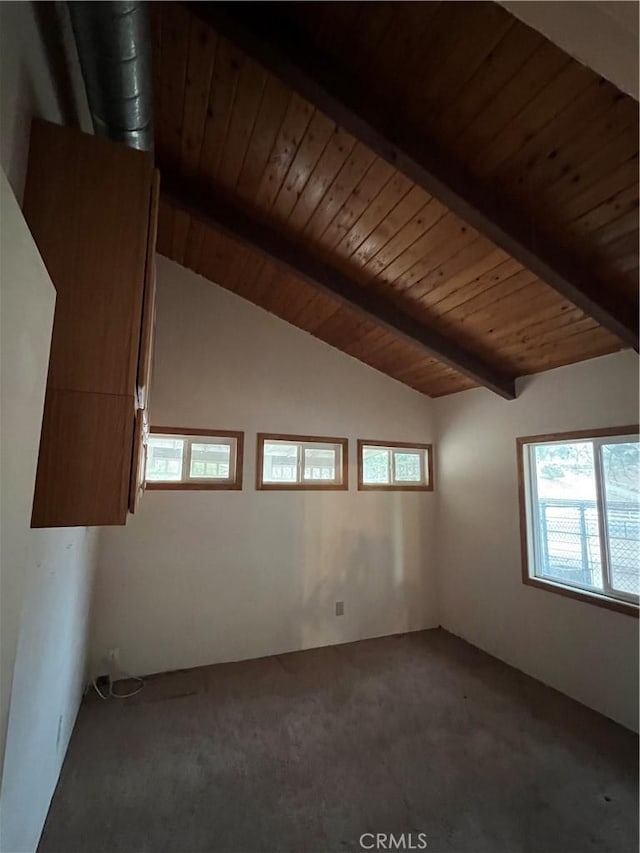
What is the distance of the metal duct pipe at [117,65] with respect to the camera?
1.22m

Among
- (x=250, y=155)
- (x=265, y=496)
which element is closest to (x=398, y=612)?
(x=265, y=496)

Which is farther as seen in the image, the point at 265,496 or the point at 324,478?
the point at 324,478

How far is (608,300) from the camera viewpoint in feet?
7.42

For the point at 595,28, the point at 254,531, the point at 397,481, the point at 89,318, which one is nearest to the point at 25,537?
the point at 89,318

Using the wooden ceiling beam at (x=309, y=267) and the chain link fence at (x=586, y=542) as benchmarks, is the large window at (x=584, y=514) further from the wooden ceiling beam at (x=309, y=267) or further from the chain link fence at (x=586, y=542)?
the wooden ceiling beam at (x=309, y=267)

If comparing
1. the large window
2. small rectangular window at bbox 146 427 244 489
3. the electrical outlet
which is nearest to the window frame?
the large window

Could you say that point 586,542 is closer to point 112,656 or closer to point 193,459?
point 193,459

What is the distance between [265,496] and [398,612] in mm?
1883

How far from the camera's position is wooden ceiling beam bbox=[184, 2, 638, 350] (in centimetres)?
155

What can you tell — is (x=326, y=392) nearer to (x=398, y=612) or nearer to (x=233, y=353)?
(x=233, y=353)

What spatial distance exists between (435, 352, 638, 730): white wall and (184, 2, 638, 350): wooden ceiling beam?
2.49ft

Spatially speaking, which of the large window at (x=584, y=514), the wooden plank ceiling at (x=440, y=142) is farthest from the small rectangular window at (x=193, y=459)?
the large window at (x=584, y=514)
